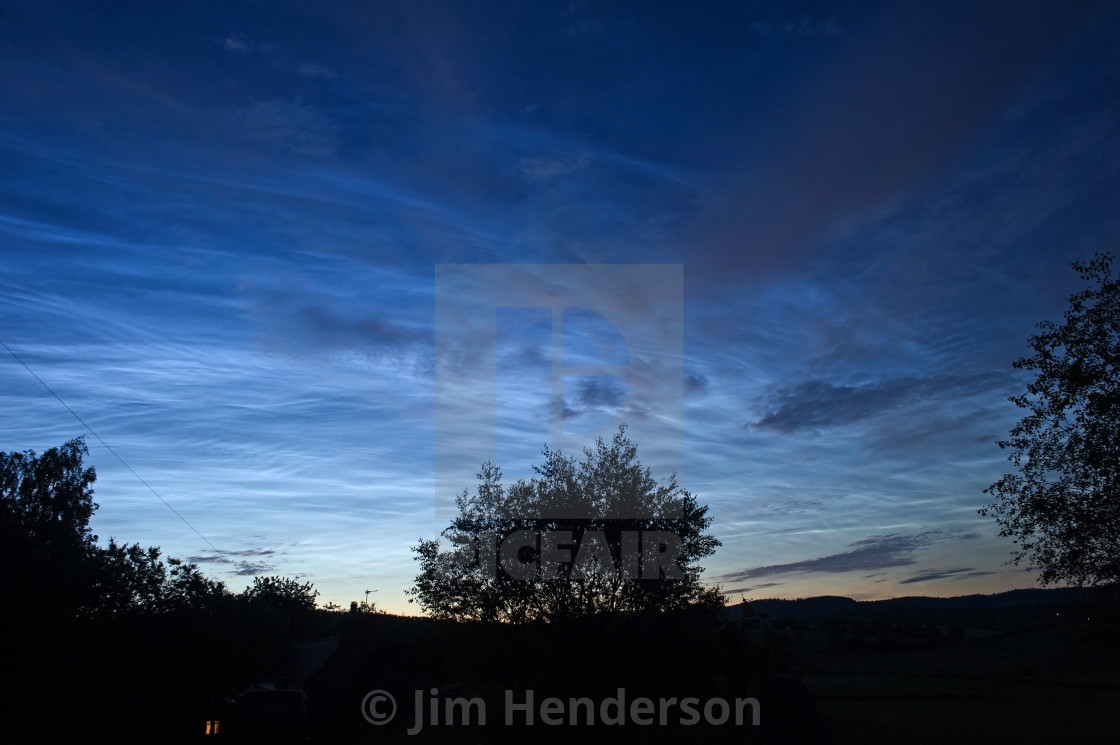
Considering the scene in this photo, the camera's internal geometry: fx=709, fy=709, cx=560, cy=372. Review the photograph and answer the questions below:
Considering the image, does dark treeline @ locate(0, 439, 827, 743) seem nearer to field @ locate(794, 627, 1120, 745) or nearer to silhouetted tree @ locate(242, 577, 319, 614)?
field @ locate(794, 627, 1120, 745)

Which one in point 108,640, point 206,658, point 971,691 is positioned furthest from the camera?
point 971,691

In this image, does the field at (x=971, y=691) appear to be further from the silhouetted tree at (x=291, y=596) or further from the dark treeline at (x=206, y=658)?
the silhouetted tree at (x=291, y=596)

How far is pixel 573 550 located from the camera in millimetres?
19234

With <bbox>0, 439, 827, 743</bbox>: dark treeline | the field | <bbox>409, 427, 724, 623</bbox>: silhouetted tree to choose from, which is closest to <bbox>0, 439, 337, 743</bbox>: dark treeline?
<bbox>0, 439, 827, 743</bbox>: dark treeline

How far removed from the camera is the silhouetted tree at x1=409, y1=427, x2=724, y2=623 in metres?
18.7

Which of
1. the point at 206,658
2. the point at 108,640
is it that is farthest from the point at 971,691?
the point at 108,640

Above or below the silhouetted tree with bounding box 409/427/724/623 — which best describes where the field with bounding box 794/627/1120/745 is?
below

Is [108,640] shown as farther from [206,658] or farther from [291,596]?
[291,596]

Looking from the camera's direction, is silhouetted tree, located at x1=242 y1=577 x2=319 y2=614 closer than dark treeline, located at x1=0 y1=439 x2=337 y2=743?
No

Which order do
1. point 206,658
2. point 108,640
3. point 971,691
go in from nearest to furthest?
point 108,640
point 206,658
point 971,691

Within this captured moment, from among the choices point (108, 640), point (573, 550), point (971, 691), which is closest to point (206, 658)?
point (108, 640)

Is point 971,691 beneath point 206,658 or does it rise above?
beneath

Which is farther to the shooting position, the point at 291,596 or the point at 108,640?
the point at 291,596

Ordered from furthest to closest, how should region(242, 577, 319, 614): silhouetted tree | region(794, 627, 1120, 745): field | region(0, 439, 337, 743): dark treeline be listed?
region(242, 577, 319, 614): silhouetted tree → region(794, 627, 1120, 745): field → region(0, 439, 337, 743): dark treeline
